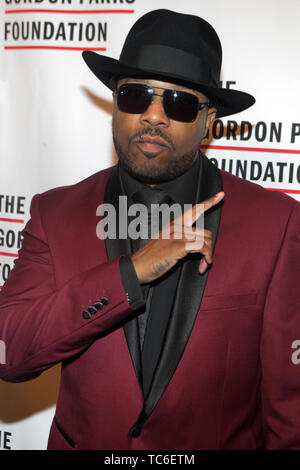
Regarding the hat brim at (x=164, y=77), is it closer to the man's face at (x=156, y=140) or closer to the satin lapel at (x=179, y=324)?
the man's face at (x=156, y=140)

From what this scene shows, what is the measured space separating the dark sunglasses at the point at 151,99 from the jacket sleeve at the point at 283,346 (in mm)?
451

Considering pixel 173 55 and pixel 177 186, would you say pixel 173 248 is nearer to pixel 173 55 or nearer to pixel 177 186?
pixel 177 186

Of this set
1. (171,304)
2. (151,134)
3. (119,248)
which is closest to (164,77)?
(151,134)

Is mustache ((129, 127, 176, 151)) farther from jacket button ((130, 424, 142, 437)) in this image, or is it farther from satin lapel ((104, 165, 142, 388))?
jacket button ((130, 424, 142, 437))

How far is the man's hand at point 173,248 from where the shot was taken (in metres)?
1.42

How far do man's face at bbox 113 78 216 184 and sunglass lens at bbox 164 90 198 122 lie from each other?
0.05 ft

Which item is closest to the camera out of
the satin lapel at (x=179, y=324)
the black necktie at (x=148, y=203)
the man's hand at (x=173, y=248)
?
the man's hand at (x=173, y=248)

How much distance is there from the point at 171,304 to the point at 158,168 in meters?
0.39

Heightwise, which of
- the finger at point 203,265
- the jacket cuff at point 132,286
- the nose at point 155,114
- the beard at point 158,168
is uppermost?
the nose at point 155,114

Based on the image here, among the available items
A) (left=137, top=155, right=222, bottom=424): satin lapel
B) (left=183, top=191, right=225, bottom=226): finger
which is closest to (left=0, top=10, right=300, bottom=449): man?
(left=137, top=155, right=222, bottom=424): satin lapel

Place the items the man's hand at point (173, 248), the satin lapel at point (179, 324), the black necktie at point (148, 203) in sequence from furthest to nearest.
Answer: the black necktie at point (148, 203) < the satin lapel at point (179, 324) < the man's hand at point (173, 248)

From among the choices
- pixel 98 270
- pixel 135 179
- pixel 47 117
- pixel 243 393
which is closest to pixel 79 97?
pixel 47 117

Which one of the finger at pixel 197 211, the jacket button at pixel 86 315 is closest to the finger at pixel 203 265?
the finger at pixel 197 211

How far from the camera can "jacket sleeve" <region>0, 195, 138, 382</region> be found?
4.80 ft
